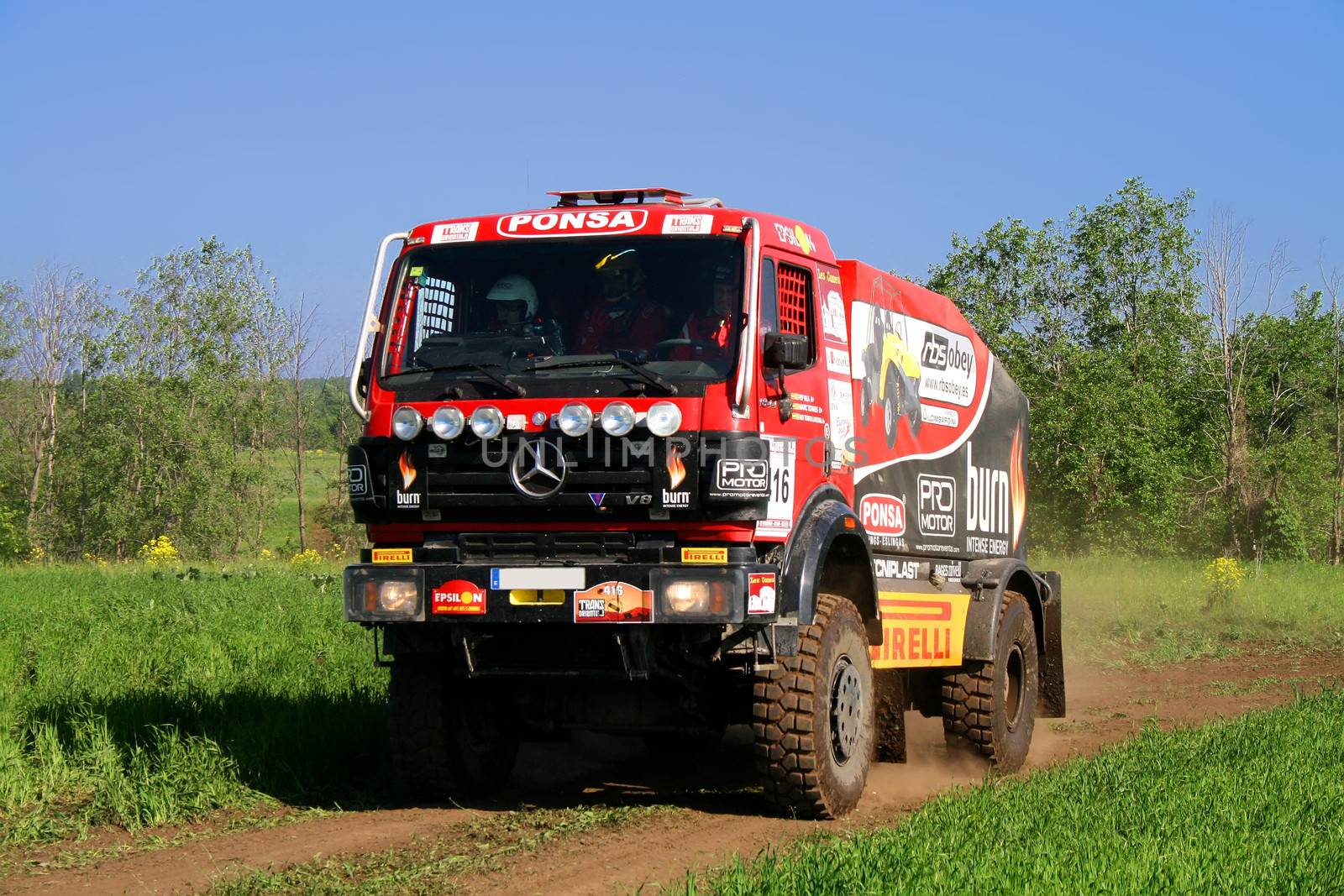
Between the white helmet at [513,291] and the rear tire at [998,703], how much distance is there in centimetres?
453

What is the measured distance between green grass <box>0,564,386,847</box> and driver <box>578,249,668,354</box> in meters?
3.40

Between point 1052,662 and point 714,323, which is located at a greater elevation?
point 714,323

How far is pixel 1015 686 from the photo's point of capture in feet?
37.7

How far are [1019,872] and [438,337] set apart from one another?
171 inches

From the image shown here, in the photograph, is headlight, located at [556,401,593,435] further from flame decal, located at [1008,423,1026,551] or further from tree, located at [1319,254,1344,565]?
tree, located at [1319,254,1344,565]

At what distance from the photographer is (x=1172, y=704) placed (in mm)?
14445

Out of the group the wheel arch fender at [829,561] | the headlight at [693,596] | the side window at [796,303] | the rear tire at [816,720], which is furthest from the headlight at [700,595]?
the side window at [796,303]

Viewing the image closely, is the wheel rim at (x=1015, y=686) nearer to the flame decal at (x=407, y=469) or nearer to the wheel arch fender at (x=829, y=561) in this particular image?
the wheel arch fender at (x=829, y=561)

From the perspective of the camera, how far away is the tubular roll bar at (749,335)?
7418mm

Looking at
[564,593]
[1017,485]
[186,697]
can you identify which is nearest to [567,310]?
[564,593]

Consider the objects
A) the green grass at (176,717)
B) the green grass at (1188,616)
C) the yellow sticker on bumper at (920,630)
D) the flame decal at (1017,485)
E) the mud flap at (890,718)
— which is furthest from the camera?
the green grass at (1188,616)

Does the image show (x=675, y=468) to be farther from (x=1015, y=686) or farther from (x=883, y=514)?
(x=1015, y=686)

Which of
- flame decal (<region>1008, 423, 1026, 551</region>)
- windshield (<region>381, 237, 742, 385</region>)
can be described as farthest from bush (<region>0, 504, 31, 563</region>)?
windshield (<region>381, 237, 742, 385</region>)

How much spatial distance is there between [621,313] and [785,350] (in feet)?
3.30
